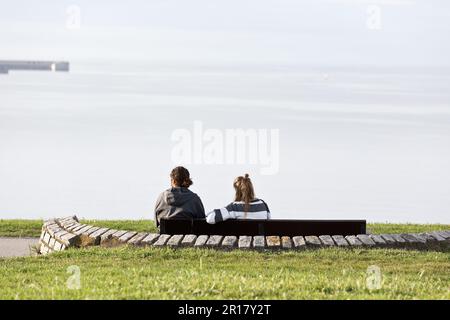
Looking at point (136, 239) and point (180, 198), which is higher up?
point (180, 198)

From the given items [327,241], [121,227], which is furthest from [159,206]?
[121,227]

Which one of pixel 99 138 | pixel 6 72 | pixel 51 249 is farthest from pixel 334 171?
pixel 6 72

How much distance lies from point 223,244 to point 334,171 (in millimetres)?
20639

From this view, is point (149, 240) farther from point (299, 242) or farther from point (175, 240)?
point (299, 242)

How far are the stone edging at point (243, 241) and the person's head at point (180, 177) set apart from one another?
65cm

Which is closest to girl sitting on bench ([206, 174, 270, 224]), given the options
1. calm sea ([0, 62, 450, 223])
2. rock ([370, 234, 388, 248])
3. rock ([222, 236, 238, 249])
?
rock ([222, 236, 238, 249])

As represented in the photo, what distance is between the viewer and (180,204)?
548 inches

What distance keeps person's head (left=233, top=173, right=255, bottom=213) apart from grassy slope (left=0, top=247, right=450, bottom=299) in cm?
99

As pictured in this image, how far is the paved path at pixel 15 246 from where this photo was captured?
15545 millimetres

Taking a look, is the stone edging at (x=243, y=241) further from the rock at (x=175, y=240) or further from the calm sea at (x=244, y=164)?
the calm sea at (x=244, y=164)

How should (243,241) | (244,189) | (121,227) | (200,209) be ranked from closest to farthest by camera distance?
(243,241) → (244,189) → (200,209) → (121,227)

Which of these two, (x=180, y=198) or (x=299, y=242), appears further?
(x=180, y=198)

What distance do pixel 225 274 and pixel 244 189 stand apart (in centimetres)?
273
